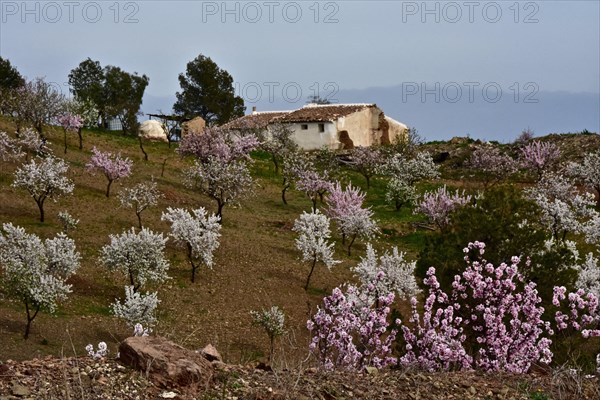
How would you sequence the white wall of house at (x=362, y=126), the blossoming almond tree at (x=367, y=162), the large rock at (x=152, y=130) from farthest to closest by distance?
the white wall of house at (x=362, y=126) < the large rock at (x=152, y=130) < the blossoming almond tree at (x=367, y=162)

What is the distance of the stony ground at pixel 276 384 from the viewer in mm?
8188

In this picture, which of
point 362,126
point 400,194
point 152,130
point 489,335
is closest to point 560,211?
point 400,194

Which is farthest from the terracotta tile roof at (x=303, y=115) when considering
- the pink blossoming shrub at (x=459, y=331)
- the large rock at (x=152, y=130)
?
the pink blossoming shrub at (x=459, y=331)

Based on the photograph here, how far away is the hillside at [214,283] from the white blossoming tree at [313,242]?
3.17 feet

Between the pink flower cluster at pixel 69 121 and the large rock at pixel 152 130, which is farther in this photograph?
the large rock at pixel 152 130

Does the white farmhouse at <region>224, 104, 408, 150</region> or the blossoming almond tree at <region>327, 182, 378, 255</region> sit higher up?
the white farmhouse at <region>224, 104, 408, 150</region>

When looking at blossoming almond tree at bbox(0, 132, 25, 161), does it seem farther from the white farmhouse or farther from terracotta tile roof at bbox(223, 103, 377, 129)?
terracotta tile roof at bbox(223, 103, 377, 129)

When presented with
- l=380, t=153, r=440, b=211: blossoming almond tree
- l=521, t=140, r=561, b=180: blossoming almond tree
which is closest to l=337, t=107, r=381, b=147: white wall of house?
l=380, t=153, r=440, b=211: blossoming almond tree

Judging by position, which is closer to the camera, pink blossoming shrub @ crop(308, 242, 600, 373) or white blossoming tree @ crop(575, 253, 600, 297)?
pink blossoming shrub @ crop(308, 242, 600, 373)

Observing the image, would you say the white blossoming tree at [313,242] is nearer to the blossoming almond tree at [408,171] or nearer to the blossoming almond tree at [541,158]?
the blossoming almond tree at [408,171]

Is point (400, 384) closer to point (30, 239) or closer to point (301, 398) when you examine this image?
point (301, 398)

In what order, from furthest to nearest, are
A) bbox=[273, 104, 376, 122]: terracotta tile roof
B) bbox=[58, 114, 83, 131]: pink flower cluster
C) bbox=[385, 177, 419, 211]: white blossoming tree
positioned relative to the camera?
bbox=[273, 104, 376, 122]: terracotta tile roof
bbox=[58, 114, 83, 131]: pink flower cluster
bbox=[385, 177, 419, 211]: white blossoming tree

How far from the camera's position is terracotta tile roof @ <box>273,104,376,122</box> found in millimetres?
71625

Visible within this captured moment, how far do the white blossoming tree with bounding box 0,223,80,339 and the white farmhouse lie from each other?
44446 mm
